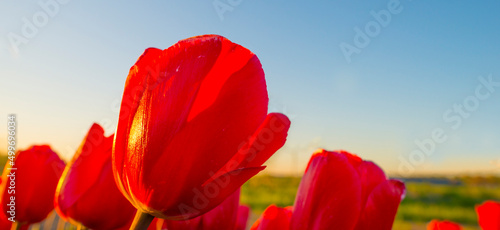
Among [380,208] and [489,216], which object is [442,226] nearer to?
[489,216]

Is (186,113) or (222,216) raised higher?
(186,113)

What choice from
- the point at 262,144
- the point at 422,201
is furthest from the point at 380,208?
the point at 422,201

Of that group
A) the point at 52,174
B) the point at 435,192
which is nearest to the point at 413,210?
the point at 435,192

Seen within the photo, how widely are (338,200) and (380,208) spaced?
48 mm

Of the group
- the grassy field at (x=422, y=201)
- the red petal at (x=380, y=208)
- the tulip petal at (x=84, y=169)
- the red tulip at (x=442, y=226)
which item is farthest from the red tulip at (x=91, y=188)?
the grassy field at (x=422, y=201)

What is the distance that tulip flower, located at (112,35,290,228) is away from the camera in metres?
0.37

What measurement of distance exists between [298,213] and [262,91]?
0.15m

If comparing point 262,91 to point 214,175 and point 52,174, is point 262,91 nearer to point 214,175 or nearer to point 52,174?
point 214,175

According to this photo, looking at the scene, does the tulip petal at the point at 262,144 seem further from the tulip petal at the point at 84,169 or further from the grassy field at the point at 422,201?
the grassy field at the point at 422,201

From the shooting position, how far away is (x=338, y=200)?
450 millimetres

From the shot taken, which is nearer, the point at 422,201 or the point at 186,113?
the point at 186,113

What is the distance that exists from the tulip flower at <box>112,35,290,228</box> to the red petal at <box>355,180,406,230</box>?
0.15 metres

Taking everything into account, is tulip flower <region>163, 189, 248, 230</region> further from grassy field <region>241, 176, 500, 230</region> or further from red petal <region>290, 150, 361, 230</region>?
grassy field <region>241, 176, 500, 230</region>

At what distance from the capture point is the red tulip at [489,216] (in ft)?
2.24
